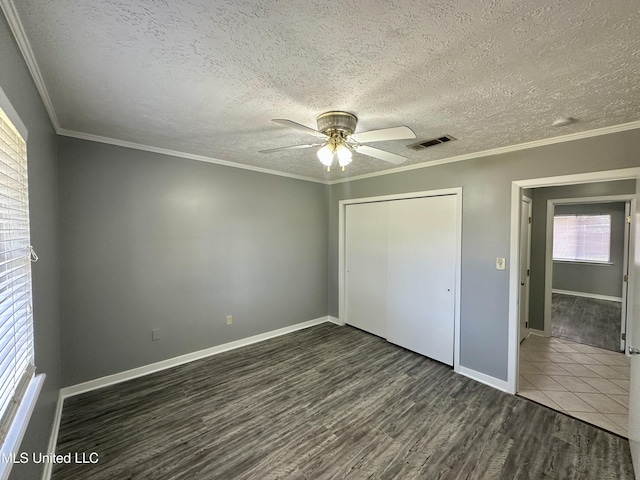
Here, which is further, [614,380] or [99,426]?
[614,380]

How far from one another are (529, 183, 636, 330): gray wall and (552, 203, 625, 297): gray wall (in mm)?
3127

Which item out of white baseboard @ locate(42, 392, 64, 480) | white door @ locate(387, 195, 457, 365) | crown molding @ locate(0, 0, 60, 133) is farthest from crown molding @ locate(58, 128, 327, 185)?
white baseboard @ locate(42, 392, 64, 480)

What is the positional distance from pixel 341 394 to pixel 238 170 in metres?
2.87

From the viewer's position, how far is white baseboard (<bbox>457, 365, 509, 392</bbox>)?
2.65 metres

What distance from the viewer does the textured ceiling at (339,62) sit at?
3.42ft

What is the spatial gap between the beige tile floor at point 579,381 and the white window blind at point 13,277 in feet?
12.0

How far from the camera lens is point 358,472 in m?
1.73

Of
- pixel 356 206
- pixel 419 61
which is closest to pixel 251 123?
pixel 419 61

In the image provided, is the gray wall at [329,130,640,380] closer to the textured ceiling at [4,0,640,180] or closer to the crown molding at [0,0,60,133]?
the textured ceiling at [4,0,640,180]

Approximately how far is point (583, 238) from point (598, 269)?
753 mm

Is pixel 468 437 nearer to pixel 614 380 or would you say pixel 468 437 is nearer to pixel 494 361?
pixel 494 361

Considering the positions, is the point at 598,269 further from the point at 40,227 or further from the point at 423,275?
the point at 40,227

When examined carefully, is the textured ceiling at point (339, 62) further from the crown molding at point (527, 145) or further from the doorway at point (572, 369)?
Answer: the doorway at point (572, 369)

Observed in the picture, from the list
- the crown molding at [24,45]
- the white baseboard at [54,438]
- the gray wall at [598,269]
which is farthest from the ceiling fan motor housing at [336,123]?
the gray wall at [598,269]
